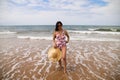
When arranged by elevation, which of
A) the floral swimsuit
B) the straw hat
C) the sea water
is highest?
the floral swimsuit

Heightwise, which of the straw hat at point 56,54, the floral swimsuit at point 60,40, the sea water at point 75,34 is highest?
the floral swimsuit at point 60,40

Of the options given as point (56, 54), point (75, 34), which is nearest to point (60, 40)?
point (56, 54)

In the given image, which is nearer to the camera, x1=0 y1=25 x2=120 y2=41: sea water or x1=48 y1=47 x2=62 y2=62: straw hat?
x1=48 y1=47 x2=62 y2=62: straw hat

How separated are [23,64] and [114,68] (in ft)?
6.19

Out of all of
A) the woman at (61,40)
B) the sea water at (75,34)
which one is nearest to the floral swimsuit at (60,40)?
the woman at (61,40)

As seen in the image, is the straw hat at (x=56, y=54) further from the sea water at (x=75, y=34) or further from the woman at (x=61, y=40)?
the sea water at (x=75, y=34)

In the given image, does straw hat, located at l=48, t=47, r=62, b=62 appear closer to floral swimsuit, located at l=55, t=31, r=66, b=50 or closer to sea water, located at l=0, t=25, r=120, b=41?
floral swimsuit, located at l=55, t=31, r=66, b=50

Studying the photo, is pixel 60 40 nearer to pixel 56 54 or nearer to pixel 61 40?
pixel 61 40

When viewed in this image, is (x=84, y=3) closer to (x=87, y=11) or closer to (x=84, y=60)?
(x=87, y=11)

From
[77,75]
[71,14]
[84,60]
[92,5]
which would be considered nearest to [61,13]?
[71,14]

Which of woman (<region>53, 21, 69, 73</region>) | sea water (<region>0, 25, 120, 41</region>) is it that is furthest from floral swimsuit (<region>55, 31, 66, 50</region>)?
sea water (<region>0, 25, 120, 41</region>)

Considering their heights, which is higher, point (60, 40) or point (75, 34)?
point (60, 40)

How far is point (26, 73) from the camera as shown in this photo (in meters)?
2.96

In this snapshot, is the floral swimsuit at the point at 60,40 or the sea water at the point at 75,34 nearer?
the floral swimsuit at the point at 60,40
